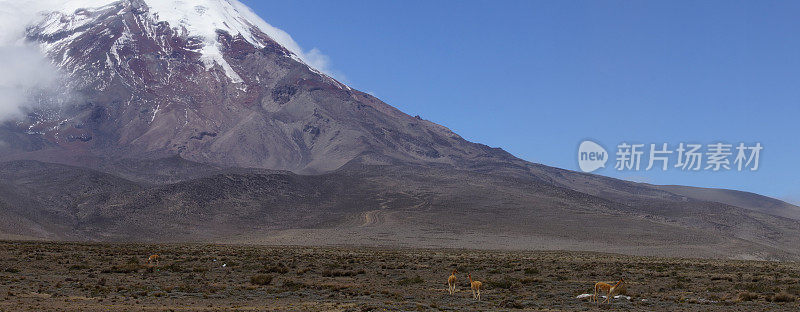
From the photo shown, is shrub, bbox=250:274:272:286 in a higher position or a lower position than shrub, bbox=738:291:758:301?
lower

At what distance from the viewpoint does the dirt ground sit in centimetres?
2270

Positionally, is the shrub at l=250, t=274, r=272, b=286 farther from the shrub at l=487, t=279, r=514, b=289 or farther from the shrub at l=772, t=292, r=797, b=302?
the shrub at l=772, t=292, r=797, b=302

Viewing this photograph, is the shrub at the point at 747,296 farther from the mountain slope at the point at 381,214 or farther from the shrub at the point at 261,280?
the mountain slope at the point at 381,214

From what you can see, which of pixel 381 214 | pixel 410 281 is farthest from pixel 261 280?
pixel 381 214

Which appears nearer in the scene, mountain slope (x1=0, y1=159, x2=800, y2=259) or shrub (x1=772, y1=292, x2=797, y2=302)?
shrub (x1=772, y1=292, x2=797, y2=302)

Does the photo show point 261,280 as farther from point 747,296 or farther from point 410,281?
point 747,296

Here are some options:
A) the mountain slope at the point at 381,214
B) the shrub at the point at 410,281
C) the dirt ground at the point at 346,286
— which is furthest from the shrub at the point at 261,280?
the mountain slope at the point at 381,214

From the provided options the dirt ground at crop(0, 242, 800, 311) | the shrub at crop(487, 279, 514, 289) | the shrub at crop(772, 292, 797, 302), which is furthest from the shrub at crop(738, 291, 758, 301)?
the shrub at crop(487, 279, 514, 289)

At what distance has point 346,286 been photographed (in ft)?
94.2

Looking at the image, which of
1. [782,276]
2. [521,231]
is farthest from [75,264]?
[521,231]

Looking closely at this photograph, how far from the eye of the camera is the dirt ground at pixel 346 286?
22703 millimetres

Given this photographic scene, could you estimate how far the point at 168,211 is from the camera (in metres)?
106

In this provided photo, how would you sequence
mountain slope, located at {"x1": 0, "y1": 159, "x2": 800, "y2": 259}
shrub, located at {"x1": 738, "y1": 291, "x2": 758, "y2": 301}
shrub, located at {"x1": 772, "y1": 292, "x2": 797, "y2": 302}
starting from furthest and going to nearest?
1. mountain slope, located at {"x1": 0, "y1": 159, "x2": 800, "y2": 259}
2. shrub, located at {"x1": 738, "y1": 291, "x2": 758, "y2": 301}
3. shrub, located at {"x1": 772, "y1": 292, "x2": 797, "y2": 302}

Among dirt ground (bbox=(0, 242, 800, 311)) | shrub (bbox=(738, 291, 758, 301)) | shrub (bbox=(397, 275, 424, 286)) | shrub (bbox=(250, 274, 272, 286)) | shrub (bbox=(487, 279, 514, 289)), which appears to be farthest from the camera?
shrub (bbox=(397, 275, 424, 286))
